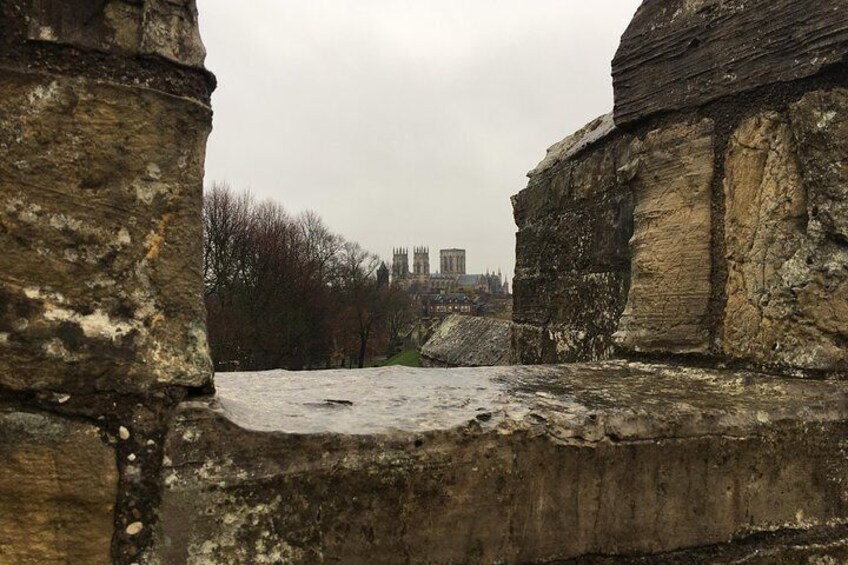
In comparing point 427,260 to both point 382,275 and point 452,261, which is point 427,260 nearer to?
point 452,261

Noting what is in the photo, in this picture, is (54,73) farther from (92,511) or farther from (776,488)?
(776,488)

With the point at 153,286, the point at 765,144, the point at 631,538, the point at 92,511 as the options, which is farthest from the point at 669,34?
the point at 92,511

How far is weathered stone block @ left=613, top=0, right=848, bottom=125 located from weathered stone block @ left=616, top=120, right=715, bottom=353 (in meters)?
0.14

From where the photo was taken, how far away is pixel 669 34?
2176 millimetres

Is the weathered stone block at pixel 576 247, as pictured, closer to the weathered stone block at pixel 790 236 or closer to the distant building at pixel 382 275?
the weathered stone block at pixel 790 236

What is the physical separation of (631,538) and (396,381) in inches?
29.4

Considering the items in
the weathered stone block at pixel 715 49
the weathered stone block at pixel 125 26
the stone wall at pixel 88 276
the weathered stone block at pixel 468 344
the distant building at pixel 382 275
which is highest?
the distant building at pixel 382 275

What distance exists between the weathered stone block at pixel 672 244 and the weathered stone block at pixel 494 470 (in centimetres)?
37

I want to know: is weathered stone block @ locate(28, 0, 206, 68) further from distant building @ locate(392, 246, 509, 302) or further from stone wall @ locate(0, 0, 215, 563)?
distant building @ locate(392, 246, 509, 302)

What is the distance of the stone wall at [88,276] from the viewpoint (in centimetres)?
107

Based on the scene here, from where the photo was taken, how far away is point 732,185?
195 cm

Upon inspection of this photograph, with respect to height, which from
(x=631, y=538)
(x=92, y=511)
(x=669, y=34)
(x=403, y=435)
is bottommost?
(x=631, y=538)

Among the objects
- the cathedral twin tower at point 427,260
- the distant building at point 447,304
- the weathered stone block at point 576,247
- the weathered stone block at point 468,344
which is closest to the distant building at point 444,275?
the cathedral twin tower at point 427,260

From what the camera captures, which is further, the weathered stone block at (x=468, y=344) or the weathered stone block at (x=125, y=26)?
the weathered stone block at (x=468, y=344)
